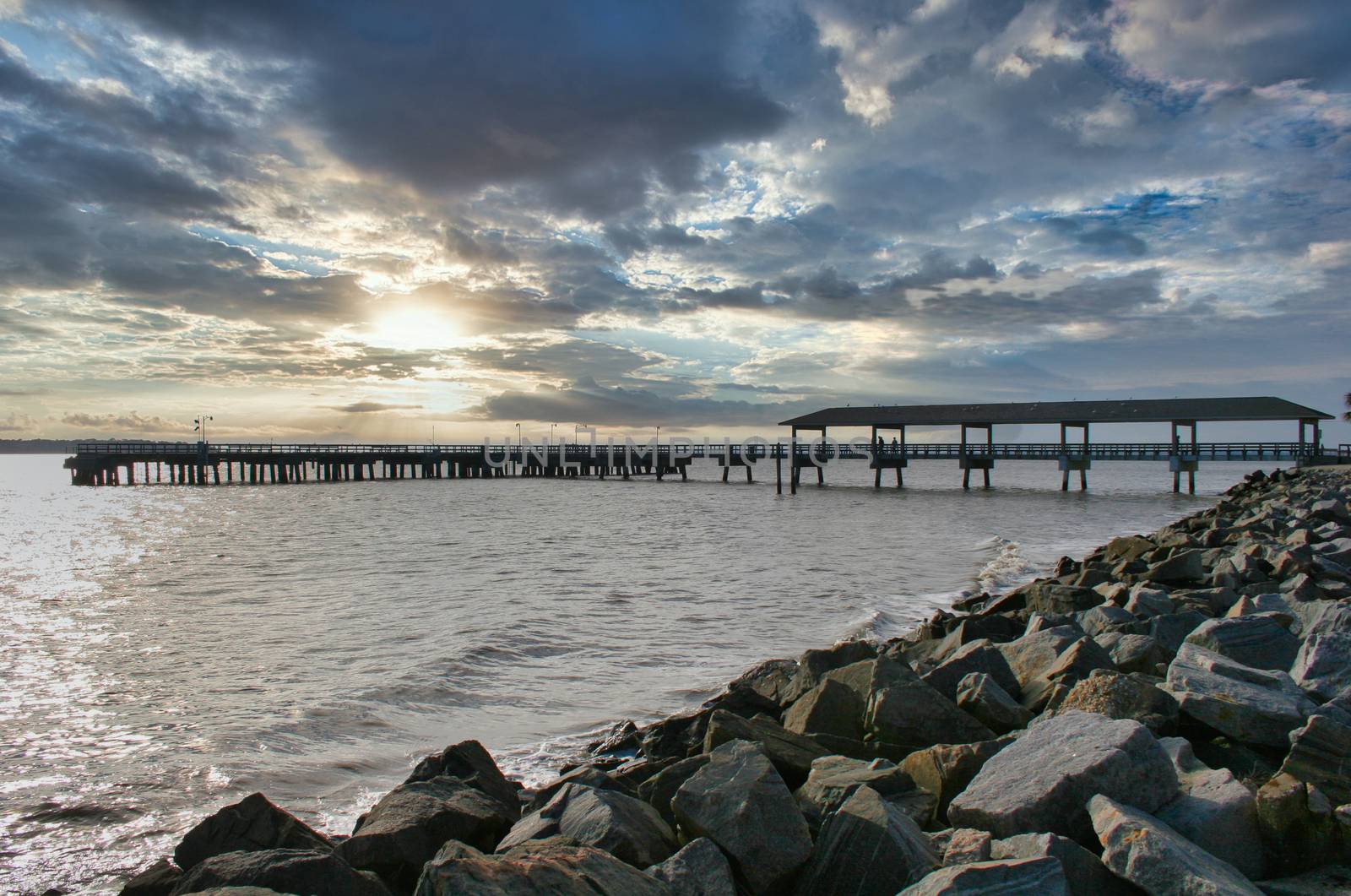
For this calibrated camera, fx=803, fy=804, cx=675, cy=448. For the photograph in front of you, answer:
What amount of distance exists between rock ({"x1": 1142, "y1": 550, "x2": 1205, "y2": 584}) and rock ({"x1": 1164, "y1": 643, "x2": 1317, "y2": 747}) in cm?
680

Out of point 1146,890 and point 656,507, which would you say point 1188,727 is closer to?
point 1146,890

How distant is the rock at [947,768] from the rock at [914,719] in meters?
0.91

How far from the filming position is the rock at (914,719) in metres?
5.08

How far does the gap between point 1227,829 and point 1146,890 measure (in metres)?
0.65

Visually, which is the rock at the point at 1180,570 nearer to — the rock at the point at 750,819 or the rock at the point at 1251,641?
the rock at the point at 1251,641

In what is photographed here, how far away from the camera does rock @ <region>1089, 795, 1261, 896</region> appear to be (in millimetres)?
2668

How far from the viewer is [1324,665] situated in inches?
189

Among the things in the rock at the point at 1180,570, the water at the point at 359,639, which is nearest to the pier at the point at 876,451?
the water at the point at 359,639

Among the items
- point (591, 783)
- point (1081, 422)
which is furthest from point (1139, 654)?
point (1081, 422)

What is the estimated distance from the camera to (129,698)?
9.20m

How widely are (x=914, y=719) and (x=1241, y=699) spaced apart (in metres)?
1.77

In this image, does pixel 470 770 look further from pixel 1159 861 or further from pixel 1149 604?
pixel 1149 604

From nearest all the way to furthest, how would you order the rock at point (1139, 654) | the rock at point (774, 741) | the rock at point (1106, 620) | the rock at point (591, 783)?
the rock at point (591, 783), the rock at point (774, 741), the rock at point (1139, 654), the rock at point (1106, 620)

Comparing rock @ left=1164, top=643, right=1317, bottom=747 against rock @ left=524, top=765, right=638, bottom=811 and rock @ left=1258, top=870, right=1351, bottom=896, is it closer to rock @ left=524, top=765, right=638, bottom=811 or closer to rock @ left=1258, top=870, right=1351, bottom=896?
rock @ left=1258, top=870, right=1351, bottom=896
